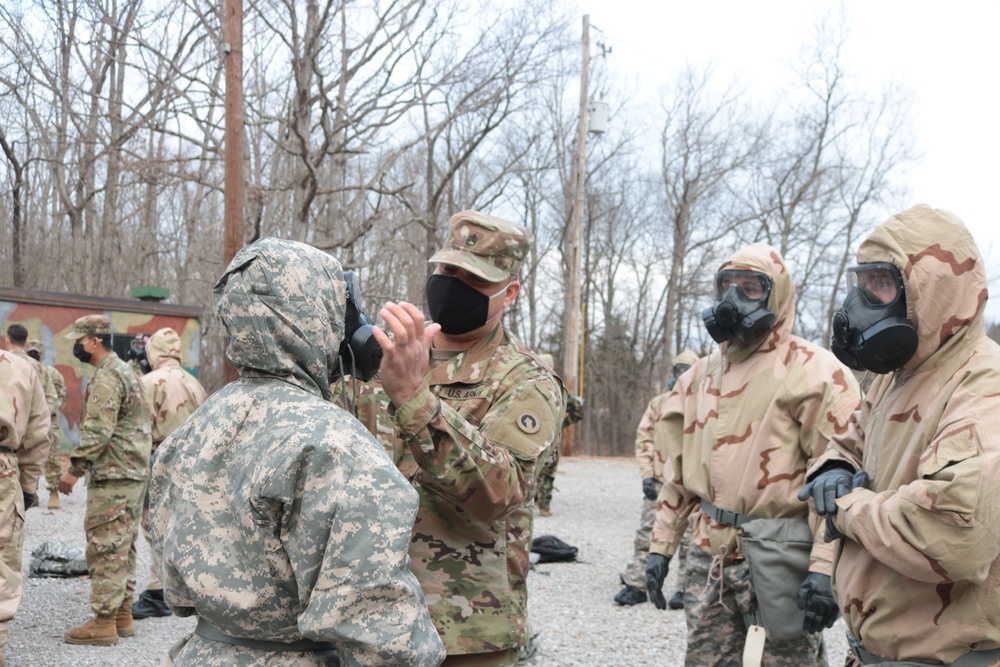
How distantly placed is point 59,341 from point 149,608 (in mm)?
10695

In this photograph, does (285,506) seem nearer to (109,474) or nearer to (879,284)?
(879,284)

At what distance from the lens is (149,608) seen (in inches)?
296

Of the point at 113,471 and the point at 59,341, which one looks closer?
the point at 113,471

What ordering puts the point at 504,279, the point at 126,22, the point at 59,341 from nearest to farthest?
the point at 504,279, the point at 59,341, the point at 126,22

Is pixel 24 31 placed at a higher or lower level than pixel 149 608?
higher

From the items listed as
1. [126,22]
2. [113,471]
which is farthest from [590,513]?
[126,22]

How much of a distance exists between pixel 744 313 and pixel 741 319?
30 mm

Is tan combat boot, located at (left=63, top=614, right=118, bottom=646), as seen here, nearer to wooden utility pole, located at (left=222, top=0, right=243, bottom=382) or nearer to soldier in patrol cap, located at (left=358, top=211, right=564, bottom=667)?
wooden utility pole, located at (left=222, top=0, right=243, bottom=382)

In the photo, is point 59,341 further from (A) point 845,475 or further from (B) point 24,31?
(A) point 845,475

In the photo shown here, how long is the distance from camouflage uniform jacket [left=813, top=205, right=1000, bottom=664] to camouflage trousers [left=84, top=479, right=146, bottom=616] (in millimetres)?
5553

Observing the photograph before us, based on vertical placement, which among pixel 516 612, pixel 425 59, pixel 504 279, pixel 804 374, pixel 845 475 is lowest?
pixel 516 612

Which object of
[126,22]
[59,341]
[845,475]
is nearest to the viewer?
[845,475]

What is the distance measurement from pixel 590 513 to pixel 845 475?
1158cm

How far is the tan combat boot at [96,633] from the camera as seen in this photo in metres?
6.54
